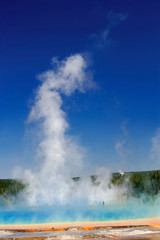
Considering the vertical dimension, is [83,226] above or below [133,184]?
below

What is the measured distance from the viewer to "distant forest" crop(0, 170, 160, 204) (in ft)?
111

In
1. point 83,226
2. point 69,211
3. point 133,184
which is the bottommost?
point 83,226

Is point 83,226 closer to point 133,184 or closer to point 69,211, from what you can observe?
point 69,211

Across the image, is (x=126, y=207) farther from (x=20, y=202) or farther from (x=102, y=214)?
(x=20, y=202)

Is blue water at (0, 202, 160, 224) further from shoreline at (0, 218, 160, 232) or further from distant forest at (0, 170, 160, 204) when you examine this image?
shoreline at (0, 218, 160, 232)

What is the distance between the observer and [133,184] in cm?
3697

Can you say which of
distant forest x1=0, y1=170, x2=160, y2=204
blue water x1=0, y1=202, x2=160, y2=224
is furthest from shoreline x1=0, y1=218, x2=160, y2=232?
distant forest x1=0, y1=170, x2=160, y2=204

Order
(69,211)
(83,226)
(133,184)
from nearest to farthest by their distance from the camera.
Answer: (83,226), (69,211), (133,184)

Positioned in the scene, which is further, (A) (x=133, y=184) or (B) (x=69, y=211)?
(A) (x=133, y=184)

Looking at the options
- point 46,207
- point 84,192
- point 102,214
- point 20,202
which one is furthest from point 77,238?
point 20,202

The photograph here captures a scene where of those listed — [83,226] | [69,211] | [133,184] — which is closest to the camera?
[83,226]

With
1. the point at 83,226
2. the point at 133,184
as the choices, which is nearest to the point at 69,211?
the point at 133,184

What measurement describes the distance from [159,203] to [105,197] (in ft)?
21.2

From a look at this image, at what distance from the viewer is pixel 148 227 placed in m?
12.0
